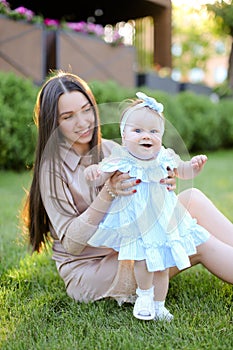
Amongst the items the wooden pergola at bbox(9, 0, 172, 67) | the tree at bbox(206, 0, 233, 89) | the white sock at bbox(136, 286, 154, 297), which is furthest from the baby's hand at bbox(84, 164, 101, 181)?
the tree at bbox(206, 0, 233, 89)

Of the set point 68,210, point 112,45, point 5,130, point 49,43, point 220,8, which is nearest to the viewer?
point 68,210

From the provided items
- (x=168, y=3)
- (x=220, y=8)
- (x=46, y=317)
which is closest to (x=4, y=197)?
(x=46, y=317)

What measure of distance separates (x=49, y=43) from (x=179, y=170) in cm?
597

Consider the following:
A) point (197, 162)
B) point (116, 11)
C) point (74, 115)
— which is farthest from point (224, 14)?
point (197, 162)

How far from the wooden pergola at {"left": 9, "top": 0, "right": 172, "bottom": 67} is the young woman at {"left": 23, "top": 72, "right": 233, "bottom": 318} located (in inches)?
296

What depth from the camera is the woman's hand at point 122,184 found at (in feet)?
6.02

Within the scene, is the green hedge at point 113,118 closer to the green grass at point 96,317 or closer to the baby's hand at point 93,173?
the baby's hand at point 93,173

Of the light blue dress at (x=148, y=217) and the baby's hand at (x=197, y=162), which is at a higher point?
the baby's hand at (x=197, y=162)

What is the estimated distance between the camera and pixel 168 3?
383 inches

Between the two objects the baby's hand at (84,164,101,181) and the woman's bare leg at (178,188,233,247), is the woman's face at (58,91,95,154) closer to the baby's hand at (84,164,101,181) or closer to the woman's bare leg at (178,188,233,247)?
the baby's hand at (84,164,101,181)

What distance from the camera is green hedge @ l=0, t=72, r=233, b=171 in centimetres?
205

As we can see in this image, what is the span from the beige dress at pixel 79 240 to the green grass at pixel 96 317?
75 millimetres

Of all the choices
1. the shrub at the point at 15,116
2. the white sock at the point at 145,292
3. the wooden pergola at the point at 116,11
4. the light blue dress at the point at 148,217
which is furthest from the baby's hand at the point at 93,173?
the wooden pergola at the point at 116,11

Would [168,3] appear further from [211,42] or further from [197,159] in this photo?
[211,42]
